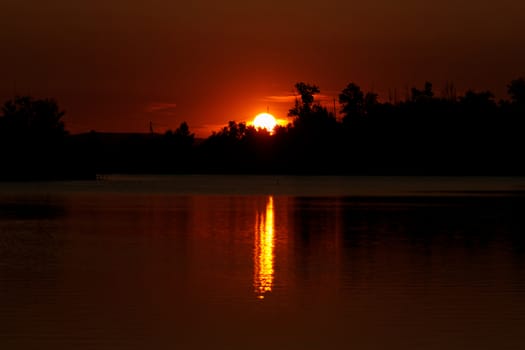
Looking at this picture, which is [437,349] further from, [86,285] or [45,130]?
[45,130]

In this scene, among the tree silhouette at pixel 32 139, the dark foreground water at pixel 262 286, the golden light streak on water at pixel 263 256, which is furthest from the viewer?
the tree silhouette at pixel 32 139

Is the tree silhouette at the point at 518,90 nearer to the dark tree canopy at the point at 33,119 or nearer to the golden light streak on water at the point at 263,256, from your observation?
the dark tree canopy at the point at 33,119

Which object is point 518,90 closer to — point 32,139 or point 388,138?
point 388,138

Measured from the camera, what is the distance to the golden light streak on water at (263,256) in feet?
74.2

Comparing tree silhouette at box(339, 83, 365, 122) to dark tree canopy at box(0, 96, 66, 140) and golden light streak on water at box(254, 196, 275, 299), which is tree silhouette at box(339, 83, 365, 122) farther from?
golden light streak on water at box(254, 196, 275, 299)

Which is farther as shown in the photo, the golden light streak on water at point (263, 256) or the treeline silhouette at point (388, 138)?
the treeline silhouette at point (388, 138)

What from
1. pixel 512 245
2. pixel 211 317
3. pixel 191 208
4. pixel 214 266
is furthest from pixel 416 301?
pixel 191 208

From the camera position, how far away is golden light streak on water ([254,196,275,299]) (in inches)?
890

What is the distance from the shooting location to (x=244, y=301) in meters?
20.0

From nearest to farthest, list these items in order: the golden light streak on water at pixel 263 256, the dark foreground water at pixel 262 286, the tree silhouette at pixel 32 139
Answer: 1. the dark foreground water at pixel 262 286
2. the golden light streak on water at pixel 263 256
3. the tree silhouette at pixel 32 139

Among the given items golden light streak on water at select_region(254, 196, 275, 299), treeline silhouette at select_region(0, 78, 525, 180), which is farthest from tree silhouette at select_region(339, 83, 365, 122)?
golden light streak on water at select_region(254, 196, 275, 299)

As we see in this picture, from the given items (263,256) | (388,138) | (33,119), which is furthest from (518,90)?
(263,256)

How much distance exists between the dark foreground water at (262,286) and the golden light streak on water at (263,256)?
73 mm

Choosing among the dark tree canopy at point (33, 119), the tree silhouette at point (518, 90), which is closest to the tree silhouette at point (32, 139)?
the dark tree canopy at point (33, 119)
